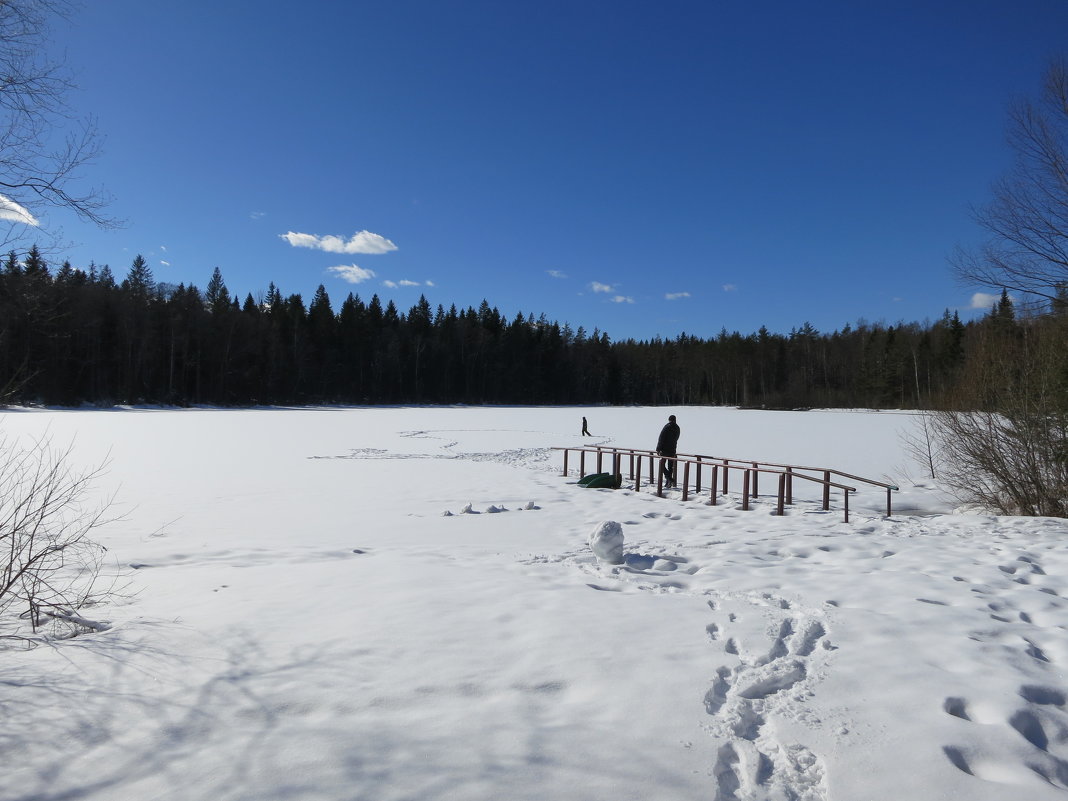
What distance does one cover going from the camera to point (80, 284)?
162 ft

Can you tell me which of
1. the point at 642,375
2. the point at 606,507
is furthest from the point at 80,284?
the point at 642,375

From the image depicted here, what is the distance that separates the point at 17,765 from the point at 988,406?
43.8 feet

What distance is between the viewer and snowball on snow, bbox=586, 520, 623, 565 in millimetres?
6719

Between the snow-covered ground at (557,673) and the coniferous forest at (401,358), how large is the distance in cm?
3253

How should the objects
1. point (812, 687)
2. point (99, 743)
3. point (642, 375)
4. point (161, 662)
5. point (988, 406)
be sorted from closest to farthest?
point (99, 743) → point (812, 687) → point (161, 662) → point (988, 406) → point (642, 375)

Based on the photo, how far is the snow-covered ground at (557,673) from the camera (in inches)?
111

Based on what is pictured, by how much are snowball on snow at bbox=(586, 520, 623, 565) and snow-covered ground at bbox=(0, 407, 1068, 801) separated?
0.61 ft

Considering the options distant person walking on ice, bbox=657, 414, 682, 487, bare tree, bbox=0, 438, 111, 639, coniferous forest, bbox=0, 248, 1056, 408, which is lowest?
bare tree, bbox=0, 438, 111, 639

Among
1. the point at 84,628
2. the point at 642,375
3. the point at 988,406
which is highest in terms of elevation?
the point at 642,375

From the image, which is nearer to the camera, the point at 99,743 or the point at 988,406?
the point at 99,743

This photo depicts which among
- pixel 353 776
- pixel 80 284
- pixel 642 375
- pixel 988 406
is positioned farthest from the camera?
pixel 642 375

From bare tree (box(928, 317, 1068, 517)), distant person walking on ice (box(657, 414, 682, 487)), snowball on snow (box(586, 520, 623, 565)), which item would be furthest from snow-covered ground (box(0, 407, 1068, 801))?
distant person walking on ice (box(657, 414, 682, 487))

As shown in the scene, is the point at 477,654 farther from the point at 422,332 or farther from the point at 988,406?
the point at 422,332

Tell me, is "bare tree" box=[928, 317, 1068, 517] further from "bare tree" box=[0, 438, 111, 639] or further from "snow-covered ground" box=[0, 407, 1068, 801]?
"bare tree" box=[0, 438, 111, 639]
